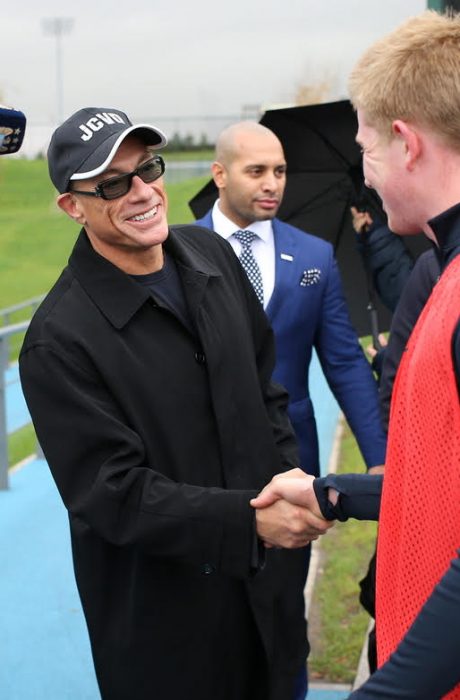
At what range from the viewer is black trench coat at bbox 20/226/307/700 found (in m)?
2.79

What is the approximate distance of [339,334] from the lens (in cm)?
445

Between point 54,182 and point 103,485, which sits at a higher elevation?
point 54,182

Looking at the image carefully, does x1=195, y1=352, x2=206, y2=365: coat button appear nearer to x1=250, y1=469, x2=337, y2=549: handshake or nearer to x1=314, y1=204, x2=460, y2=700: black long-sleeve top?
x1=250, y1=469, x2=337, y2=549: handshake

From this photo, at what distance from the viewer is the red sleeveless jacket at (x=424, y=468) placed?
171cm

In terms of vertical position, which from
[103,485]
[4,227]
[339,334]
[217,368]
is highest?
[217,368]

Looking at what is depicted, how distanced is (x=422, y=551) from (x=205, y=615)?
1325mm

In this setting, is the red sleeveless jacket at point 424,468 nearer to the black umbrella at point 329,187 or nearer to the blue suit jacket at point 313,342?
the blue suit jacket at point 313,342

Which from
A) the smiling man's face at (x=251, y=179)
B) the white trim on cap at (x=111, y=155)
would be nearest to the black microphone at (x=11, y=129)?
the white trim on cap at (x=111, y=155)

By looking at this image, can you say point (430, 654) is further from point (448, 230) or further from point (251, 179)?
point (251, 179)

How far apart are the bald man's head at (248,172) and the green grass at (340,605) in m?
1.98

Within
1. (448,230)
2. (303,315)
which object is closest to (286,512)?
(448,230)

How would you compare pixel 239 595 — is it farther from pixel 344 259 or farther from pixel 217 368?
pixel 344 259

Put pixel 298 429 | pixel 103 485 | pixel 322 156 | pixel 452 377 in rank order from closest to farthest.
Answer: pixel 452 377, pixel 103 485, pixel 298 429, pixel 322 156

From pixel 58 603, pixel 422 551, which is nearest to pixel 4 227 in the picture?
pixel 58 603
